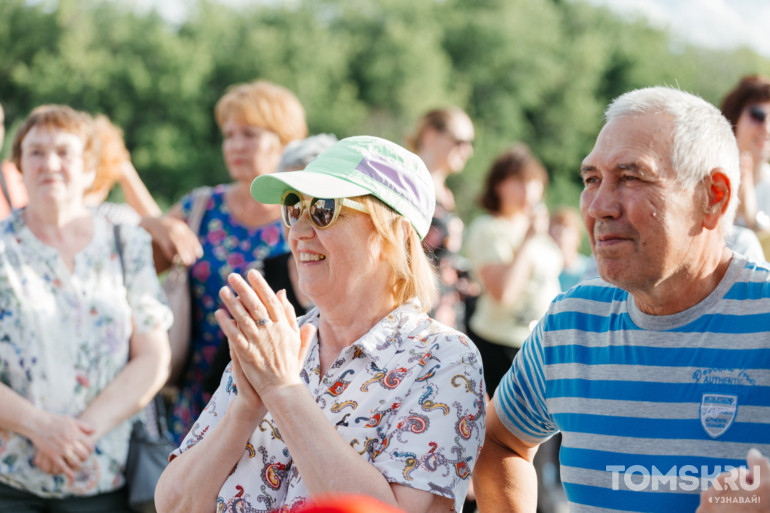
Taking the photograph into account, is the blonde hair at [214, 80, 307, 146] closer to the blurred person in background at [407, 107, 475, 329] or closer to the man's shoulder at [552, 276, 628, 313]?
the blurred person in background at [407, 107, 475, 329]

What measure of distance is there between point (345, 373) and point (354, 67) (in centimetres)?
4254

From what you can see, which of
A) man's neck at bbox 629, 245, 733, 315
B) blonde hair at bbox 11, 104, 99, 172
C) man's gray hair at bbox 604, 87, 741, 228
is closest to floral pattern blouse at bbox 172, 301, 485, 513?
man's neck at bbox 629, 245, 733, 315

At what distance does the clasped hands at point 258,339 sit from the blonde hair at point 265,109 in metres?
2.21

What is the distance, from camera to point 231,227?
385 centimetres

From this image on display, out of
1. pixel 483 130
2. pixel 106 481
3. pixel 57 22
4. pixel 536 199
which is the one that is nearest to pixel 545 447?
pixel 536 199

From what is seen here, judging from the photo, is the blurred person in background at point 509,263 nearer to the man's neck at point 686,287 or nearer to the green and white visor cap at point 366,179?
the green and white visor cap at point 366,179

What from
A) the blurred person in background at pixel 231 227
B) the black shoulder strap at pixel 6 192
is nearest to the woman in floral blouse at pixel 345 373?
the blurred person in background at pixel 231 227

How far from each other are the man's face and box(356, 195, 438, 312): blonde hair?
0.54m

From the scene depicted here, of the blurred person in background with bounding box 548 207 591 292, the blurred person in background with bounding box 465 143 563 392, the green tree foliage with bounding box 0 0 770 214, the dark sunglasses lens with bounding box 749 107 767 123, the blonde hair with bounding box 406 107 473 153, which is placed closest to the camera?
the dark sunglasses lens with bounding box 749 107 767 123

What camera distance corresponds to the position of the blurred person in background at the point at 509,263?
496cm

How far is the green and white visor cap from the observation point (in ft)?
6.98

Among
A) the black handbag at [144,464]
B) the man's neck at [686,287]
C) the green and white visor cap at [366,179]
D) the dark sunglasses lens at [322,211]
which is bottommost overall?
the black handbag at [144,464]

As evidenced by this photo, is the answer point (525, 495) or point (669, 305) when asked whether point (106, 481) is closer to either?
point (525, 495)

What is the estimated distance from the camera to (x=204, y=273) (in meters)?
3.73
